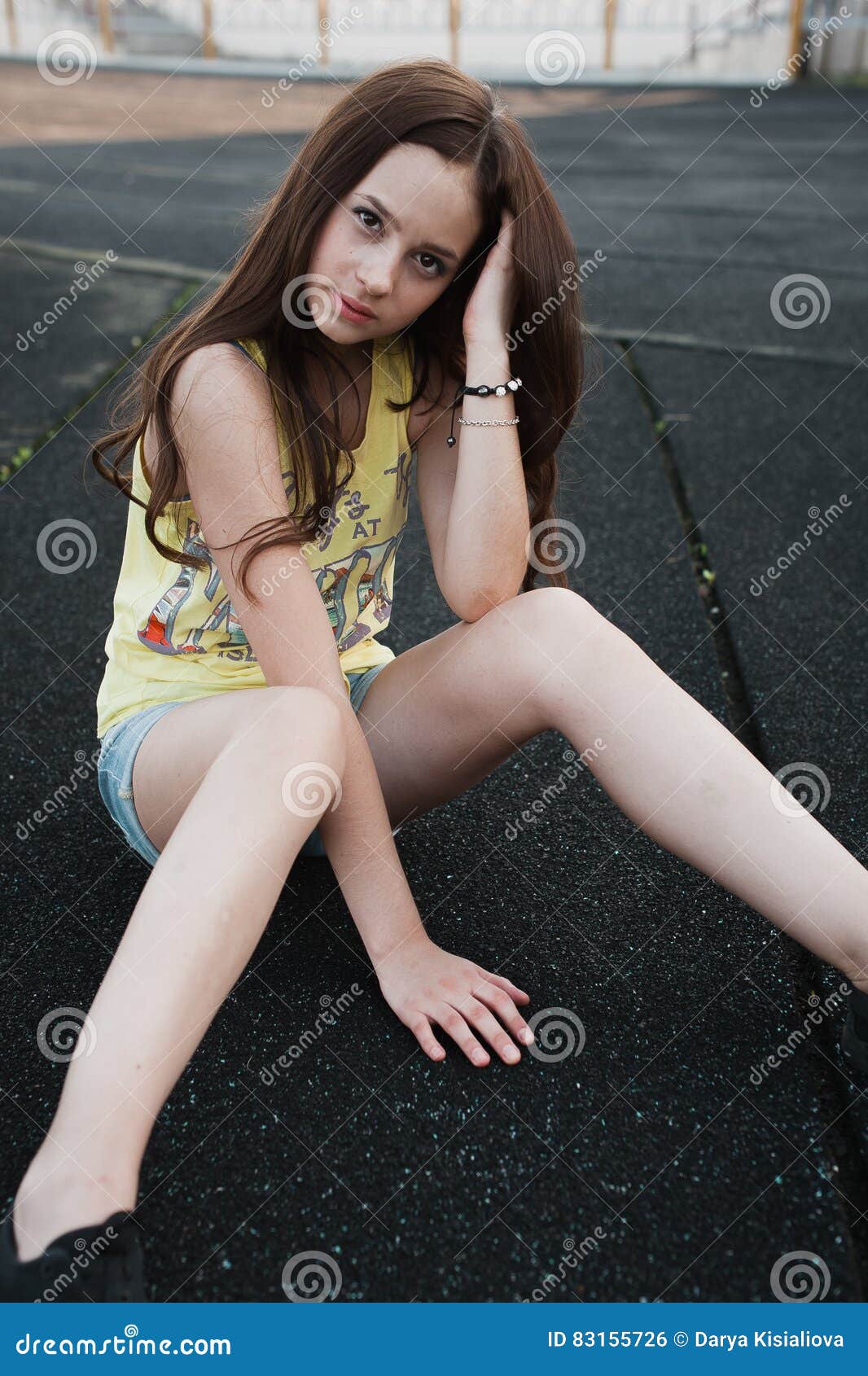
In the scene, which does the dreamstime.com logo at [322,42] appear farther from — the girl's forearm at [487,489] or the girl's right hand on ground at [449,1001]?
the girl's right hand on ground at [449,1001]

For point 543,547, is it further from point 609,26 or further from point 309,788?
point 609,26

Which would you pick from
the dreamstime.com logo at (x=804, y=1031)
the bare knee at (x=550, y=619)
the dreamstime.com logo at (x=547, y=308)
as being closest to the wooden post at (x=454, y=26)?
the dreamstime.com logo at (x=547, y=308)

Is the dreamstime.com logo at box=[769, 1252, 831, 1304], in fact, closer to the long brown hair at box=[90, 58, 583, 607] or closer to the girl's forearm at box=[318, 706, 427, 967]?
the girl's forearm at box=[318, 706, 427, 967]

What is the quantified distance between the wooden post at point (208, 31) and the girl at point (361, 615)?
60.4 ft

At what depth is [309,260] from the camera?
1672 millimetres

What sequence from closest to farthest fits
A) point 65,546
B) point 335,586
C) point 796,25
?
point 335,586, point 65,546, point 796,25

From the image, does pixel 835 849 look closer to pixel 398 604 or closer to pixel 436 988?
pixel 436 988

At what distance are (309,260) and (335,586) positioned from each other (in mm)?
495

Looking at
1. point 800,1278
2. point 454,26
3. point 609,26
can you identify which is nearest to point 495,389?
point 800,1278

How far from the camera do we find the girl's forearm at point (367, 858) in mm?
1623

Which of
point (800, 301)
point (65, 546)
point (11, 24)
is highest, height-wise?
point (800, 301)

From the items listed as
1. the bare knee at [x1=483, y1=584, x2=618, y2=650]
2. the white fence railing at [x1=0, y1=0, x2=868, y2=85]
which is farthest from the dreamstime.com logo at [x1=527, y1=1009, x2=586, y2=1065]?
the white fence railing at [x1=0, y1=0, x2=868, y2=85]

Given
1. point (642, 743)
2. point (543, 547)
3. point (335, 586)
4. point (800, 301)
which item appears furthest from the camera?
point (800, 301)
